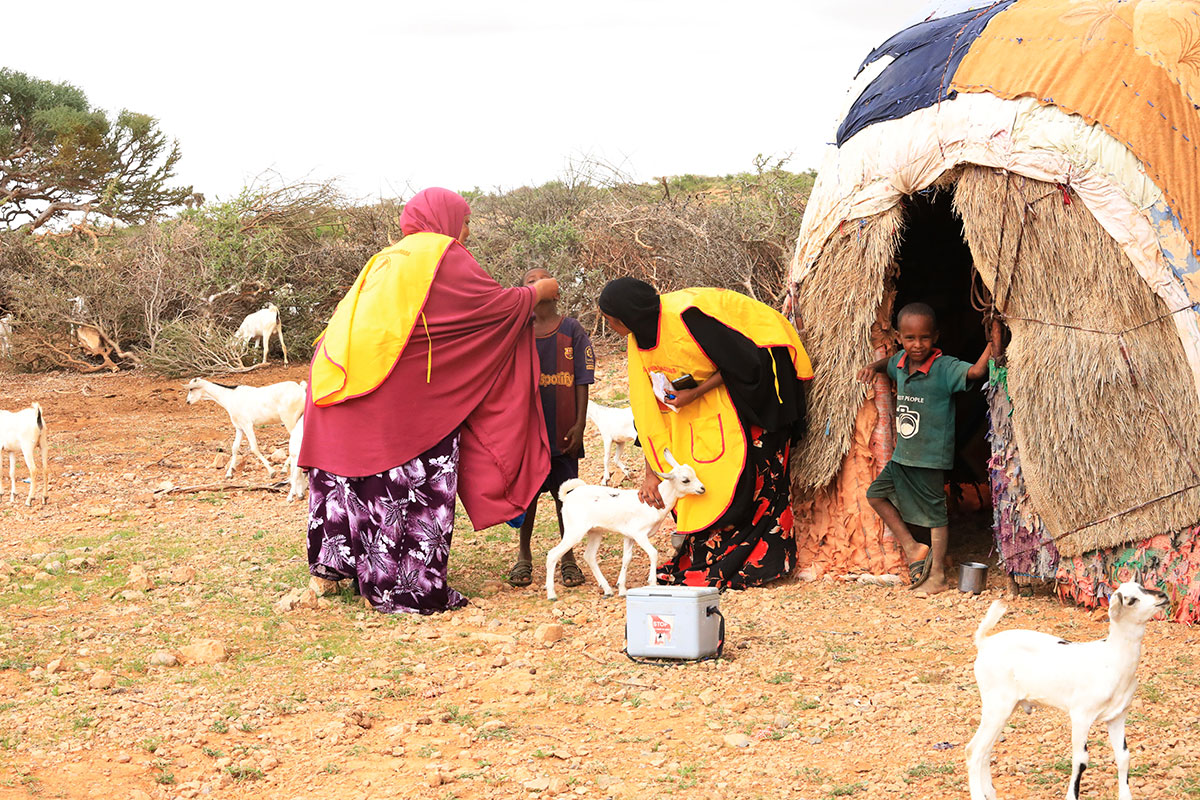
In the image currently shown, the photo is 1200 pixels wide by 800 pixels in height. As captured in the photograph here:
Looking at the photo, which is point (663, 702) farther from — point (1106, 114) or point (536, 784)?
point (1106, 114)

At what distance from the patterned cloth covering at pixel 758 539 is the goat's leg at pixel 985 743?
2938 millimetres

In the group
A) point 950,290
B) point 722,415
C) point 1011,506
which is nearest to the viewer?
point 1011,506

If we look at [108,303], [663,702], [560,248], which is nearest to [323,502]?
[663,702]

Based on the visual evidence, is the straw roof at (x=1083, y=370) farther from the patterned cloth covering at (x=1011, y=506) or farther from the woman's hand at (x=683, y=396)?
the woman's hand at (x=683, y=396)

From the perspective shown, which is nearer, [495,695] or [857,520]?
[495,695]

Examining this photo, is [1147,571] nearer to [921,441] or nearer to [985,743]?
[921,441]

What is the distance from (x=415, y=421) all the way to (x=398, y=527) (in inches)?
21.6

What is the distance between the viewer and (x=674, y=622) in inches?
199

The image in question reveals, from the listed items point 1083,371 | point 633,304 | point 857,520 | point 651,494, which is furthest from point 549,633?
point 1083,371

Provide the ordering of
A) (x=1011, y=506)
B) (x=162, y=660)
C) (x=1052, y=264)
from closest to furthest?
(x=162, y=660), (x=1052, y=264), (x=1011, y=506)

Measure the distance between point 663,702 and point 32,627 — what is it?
10.4 feet

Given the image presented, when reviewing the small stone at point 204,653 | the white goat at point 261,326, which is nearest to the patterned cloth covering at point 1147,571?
the small stone at point 204,653

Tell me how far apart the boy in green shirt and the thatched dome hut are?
20 centimetres

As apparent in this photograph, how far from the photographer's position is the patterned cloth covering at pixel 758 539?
630 centimetres
